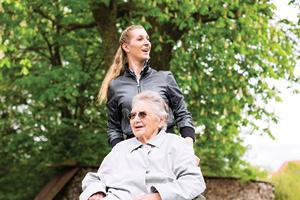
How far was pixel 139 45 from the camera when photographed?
13.7 feet

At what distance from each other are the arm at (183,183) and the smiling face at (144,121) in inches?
8.9

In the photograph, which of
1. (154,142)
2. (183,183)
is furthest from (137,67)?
(183,183)

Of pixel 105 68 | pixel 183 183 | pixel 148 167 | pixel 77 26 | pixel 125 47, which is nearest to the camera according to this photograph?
pixel 183 183

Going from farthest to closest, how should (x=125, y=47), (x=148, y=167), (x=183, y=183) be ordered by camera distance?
(x=125, y=47) → (x=148, y=167) → (x=183, y=183)

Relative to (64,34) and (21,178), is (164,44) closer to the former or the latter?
(64,34)

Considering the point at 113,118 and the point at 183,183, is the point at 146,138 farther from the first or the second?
the point at 113,118

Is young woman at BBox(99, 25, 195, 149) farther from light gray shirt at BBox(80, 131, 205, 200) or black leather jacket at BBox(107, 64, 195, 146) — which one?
light gray shirt at BBox(80, 131, 205, 200)

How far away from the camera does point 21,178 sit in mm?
13625

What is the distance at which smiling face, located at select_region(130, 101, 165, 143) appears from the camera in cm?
341

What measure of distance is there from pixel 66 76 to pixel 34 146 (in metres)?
2.10

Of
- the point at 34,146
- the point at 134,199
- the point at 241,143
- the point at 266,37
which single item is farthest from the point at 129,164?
the point at 241,143

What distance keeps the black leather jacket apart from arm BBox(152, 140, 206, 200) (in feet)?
2.75

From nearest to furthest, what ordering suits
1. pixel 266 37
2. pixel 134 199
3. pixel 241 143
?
pixel 134 199, pixel 266 37, pixel 241 143

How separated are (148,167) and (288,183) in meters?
12.1
